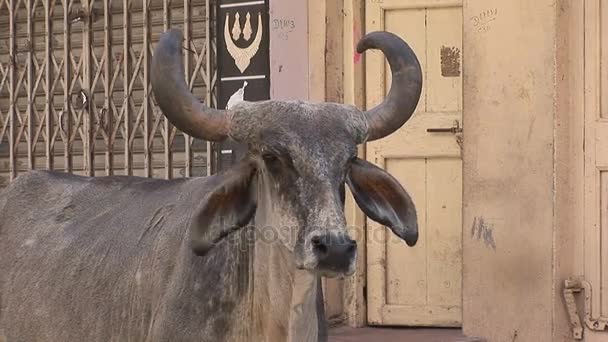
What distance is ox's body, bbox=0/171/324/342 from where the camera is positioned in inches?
173

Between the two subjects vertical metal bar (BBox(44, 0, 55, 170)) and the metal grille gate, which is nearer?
the metal grille gate

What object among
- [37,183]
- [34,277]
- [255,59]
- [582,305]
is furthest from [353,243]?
[255,59]

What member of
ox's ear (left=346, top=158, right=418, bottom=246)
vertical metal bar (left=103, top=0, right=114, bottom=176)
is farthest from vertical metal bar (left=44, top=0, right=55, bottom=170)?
ox's ear (left=346, top=158, right=418, bottom=246)

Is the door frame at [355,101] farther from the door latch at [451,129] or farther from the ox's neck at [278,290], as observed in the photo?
the ox's neck at [278,290]

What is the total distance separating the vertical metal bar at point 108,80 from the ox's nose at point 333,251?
532 cm

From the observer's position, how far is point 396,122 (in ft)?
15.0

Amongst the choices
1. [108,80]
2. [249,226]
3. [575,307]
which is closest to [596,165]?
[575,307]

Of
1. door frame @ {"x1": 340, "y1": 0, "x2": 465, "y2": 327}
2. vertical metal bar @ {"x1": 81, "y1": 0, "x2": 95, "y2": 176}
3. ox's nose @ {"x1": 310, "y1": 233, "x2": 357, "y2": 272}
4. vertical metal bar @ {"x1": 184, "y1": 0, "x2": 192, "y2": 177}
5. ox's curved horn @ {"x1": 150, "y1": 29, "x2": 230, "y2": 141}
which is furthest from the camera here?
vertical metal bar @ {"x1": 81, "y1": 0, "x2": 95, "y2": 176}

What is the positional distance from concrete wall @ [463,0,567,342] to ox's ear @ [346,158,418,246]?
8.42 feet

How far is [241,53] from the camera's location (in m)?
8.28

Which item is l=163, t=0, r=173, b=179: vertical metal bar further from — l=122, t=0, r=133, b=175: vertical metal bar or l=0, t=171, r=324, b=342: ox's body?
l=0, t=171, r=324, b=342: ox's body

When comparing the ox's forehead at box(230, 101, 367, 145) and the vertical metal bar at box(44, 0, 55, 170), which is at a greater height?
the vertical metal bar at box(44, 0, 55, 170)

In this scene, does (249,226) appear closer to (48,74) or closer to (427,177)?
(427,177)

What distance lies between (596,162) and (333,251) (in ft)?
10.9
